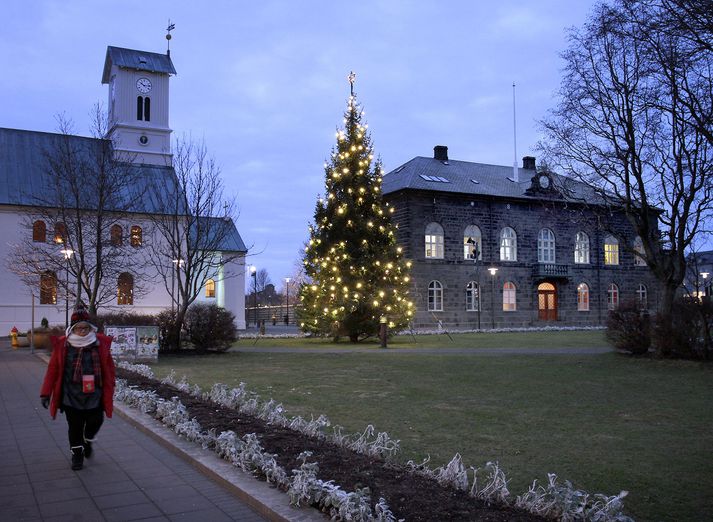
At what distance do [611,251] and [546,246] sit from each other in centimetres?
746

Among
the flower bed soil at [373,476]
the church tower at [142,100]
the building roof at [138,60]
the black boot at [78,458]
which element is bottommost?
the black boot at [78,458]

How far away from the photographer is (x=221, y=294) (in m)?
54.7

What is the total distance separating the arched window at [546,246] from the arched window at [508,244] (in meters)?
2.43

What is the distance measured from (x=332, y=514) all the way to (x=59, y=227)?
24913 mm

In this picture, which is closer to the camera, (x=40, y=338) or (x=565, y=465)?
(x=565, y=465)

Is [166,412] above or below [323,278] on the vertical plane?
below

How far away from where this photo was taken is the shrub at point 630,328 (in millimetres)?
20906

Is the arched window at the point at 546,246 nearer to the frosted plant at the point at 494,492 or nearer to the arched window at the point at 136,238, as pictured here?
the arched window at the point at 136,238

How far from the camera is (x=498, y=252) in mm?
50750

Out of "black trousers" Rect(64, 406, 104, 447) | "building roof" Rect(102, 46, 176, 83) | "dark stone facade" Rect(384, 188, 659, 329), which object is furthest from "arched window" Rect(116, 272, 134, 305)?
"black trousers" Rect(64, 406, 104, 447)

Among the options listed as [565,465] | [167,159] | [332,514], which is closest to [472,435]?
[565,465]

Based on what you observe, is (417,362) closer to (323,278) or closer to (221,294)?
(323,278)

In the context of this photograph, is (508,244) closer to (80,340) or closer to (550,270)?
(550,270)

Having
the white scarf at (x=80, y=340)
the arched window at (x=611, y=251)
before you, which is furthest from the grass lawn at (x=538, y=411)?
the arched window at (x=611, y=251)
